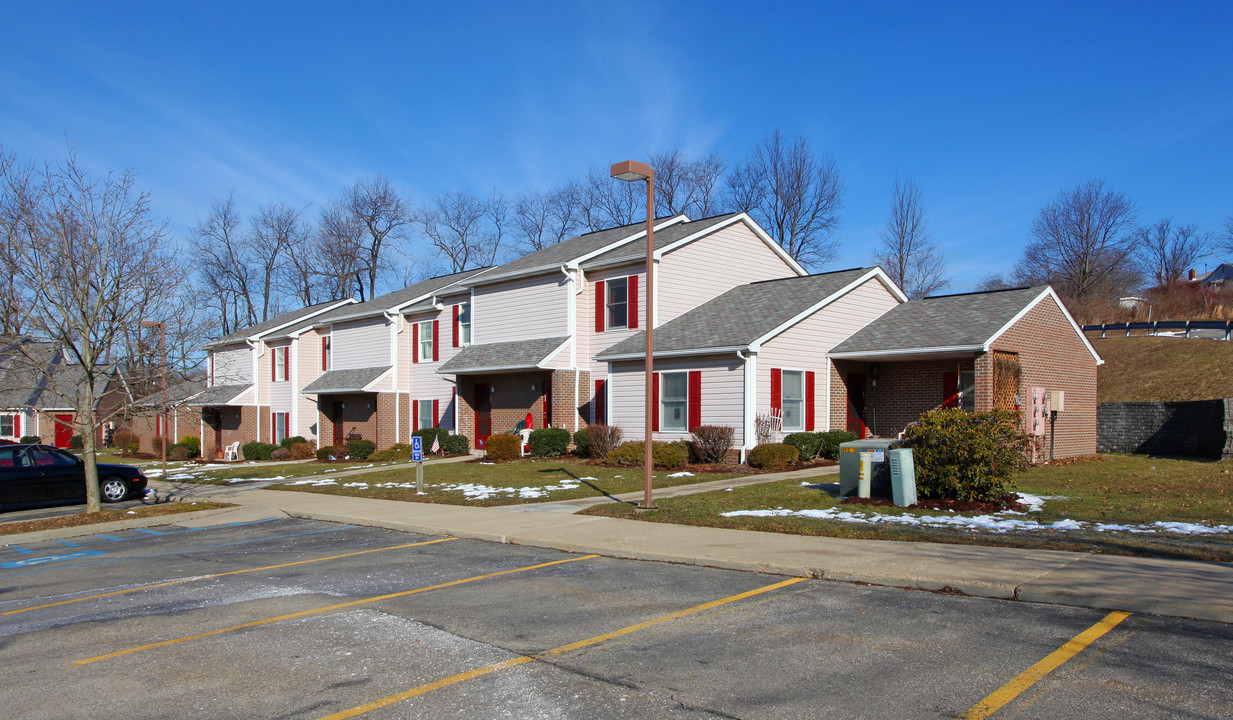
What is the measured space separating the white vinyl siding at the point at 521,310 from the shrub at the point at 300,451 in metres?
11.7

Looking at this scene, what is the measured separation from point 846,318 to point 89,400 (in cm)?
1895

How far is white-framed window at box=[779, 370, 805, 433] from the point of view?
23.2 meters

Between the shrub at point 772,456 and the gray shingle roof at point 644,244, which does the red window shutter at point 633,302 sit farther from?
the shrub at point 772,456

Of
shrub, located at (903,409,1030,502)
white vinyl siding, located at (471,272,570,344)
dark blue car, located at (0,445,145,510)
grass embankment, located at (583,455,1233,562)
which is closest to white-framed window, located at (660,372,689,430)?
white vinyl siding, located at (471,272,570,344)

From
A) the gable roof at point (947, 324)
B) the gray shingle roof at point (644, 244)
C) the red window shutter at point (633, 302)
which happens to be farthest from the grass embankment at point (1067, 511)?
the gray shingle roof at point (644, 244)

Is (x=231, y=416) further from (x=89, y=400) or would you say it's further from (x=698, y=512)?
(x=698, y=512)

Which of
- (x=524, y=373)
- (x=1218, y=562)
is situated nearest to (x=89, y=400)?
(x=524, y=373)

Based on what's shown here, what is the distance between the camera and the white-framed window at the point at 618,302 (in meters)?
26.5

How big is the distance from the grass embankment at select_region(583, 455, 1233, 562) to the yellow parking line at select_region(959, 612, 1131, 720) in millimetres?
3229

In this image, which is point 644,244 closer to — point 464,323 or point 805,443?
point 805,443

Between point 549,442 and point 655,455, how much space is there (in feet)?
15.7

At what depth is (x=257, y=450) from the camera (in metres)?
39.0

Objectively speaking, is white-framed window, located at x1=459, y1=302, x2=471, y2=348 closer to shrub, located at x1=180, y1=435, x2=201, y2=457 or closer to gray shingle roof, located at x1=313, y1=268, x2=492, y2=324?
gray shingle roof, located at x1=313, y1=268, x2=492, y2=324

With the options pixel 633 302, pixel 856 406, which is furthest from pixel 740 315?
pixel 856 406
